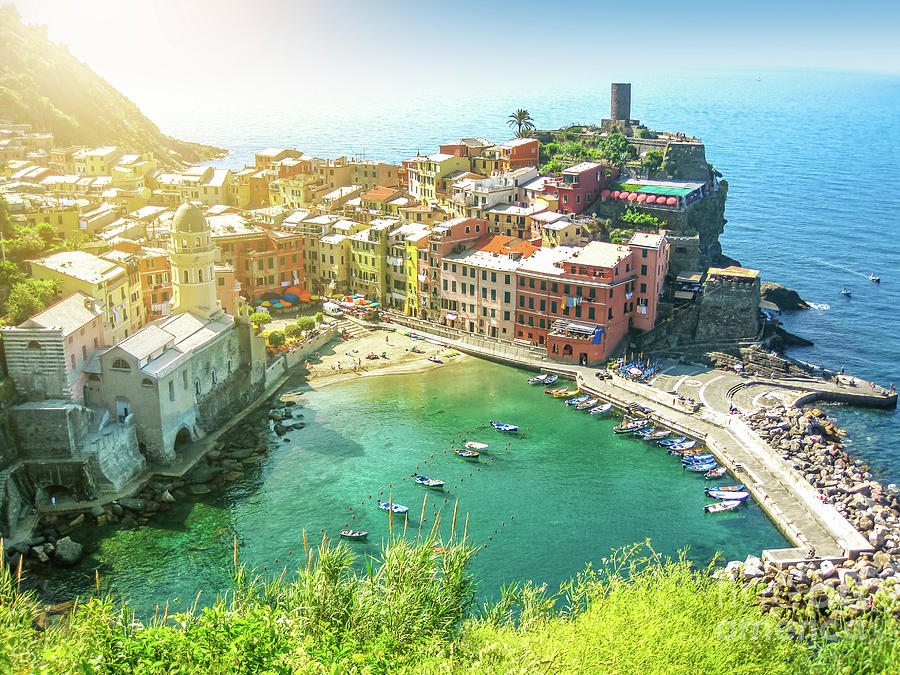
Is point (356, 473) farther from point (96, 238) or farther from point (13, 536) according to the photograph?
point (96, 238)

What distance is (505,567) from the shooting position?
4703 centimetres

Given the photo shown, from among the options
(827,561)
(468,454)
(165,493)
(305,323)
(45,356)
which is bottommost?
(827,561)

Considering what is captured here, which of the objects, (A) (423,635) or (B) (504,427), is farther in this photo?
(B) (504,427)

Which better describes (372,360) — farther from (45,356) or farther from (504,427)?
(45,356)

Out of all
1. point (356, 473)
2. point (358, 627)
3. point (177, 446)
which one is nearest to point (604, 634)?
point (358, 627)

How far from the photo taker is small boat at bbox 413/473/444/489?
55.2 metres

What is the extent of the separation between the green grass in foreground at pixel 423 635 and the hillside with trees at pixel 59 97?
123 metres

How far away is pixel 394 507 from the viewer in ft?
170

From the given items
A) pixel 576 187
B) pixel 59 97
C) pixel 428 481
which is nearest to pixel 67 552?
pixel 428 481

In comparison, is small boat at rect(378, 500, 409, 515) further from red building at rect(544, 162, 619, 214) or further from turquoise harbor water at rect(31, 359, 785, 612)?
red building at rect(544, 162, 619, 214)

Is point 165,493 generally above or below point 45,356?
below

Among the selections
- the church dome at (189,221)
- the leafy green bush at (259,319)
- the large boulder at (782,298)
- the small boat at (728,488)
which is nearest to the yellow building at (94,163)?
the leafy green bush at (259,319)

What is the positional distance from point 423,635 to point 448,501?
23485 millimetres

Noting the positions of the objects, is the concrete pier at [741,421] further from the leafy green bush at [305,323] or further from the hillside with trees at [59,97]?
the hillside with trees at [59,97]
